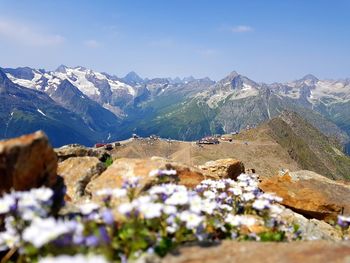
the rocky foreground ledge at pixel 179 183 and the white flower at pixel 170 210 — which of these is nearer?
the rocky foreground ledge at pixel 179 183

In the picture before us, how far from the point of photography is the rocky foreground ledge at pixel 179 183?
28.6 feet

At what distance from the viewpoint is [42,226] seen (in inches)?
270

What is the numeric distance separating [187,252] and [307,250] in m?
2.58

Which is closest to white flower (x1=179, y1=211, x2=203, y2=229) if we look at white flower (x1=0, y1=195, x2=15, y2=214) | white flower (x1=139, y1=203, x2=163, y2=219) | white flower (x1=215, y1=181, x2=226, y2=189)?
white flower (x1=139, y1=203, x2=163, y2=219)

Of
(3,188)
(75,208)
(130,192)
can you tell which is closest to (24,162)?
(3,188)

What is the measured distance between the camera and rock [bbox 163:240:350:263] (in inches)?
324

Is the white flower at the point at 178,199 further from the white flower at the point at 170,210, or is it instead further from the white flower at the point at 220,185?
the white flower at the point at 220,185

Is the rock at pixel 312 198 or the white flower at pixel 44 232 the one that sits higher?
the white flower at pixel 44 232

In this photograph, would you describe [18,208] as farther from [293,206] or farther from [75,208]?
A: [293,206]

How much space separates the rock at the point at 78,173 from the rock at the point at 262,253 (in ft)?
31.4

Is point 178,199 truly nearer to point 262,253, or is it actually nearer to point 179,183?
point 262,253

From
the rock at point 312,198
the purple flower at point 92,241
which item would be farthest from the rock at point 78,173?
the rock at point 312,198

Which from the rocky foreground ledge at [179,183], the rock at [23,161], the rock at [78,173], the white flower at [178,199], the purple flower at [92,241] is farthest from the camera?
the rock at [78,173]

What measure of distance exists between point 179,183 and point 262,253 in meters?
9.16
